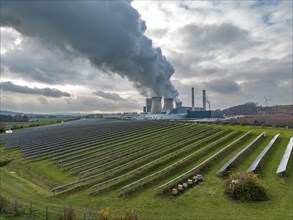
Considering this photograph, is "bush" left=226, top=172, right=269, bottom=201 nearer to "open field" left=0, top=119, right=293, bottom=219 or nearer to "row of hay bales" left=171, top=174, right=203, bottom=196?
"open field" left=0, top=119, right=293, bottom=219

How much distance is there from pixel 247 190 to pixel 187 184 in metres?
6.58

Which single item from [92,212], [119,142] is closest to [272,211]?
[92,212]

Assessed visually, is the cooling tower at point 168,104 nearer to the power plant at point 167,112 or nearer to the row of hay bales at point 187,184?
the power plant at point 167,112

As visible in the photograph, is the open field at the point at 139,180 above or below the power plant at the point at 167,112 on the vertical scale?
below

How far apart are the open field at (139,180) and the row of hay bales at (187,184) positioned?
1.76 ft

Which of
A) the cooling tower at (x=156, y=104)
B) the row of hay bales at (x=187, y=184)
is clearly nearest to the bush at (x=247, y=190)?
the row of hay bales at (x=187, y=184)

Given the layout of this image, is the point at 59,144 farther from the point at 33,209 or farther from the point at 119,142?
the point at 33,209

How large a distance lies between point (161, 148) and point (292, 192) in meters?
27.1

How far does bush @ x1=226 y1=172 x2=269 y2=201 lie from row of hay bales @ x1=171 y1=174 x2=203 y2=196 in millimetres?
4440

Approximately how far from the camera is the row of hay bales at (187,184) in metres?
29.4

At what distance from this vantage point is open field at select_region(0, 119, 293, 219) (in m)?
25.7

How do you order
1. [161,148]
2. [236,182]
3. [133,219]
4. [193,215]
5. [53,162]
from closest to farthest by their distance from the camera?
[133,219] → [193,215] → [236,182] → [53,162] → [161,148]

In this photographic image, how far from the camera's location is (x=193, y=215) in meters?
24.2

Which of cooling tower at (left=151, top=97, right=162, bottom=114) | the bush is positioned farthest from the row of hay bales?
cooling tower at (left=151, top=97, right=162, bottom=114)
